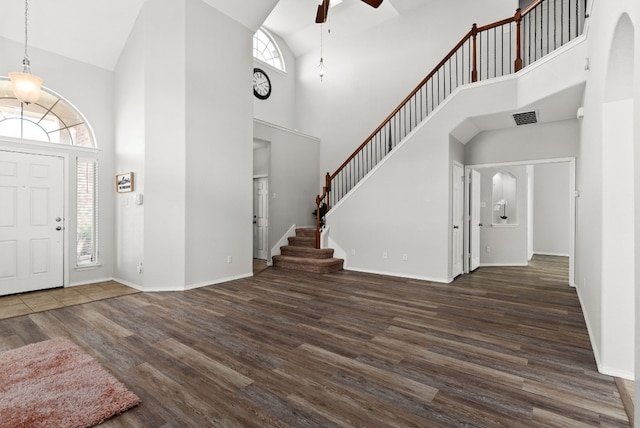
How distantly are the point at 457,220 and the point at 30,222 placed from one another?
7270mm

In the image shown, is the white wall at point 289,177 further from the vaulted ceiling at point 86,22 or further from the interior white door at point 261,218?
the vaulted ceiling at point 86,22

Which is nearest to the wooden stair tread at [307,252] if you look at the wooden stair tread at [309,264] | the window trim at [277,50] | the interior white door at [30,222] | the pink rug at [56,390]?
the wooden stair tread at [309,264]

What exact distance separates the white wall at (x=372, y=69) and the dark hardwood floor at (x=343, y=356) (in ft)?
17.3

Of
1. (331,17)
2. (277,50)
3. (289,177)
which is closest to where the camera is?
(289,177)

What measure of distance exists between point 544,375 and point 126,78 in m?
6.86

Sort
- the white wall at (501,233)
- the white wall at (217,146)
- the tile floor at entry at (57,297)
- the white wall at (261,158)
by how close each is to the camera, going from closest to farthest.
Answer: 1. the tile floor at entry at (57,297)
2. the white wall at (217,146)
3. the white wall at (501,233)
4. the white wall at (261,158)

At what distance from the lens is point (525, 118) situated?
5.27m

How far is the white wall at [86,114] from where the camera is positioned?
4.89m

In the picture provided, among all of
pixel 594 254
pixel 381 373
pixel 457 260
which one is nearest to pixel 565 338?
pixel 594 254

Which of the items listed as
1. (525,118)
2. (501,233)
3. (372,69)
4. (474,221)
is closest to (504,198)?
(501,233)

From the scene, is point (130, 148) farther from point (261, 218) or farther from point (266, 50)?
point (266, 50)

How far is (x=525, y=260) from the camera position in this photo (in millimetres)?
7445

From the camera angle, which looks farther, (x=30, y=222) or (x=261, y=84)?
(x=261, y=84)

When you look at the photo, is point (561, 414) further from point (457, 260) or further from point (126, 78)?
point (126, 78)
